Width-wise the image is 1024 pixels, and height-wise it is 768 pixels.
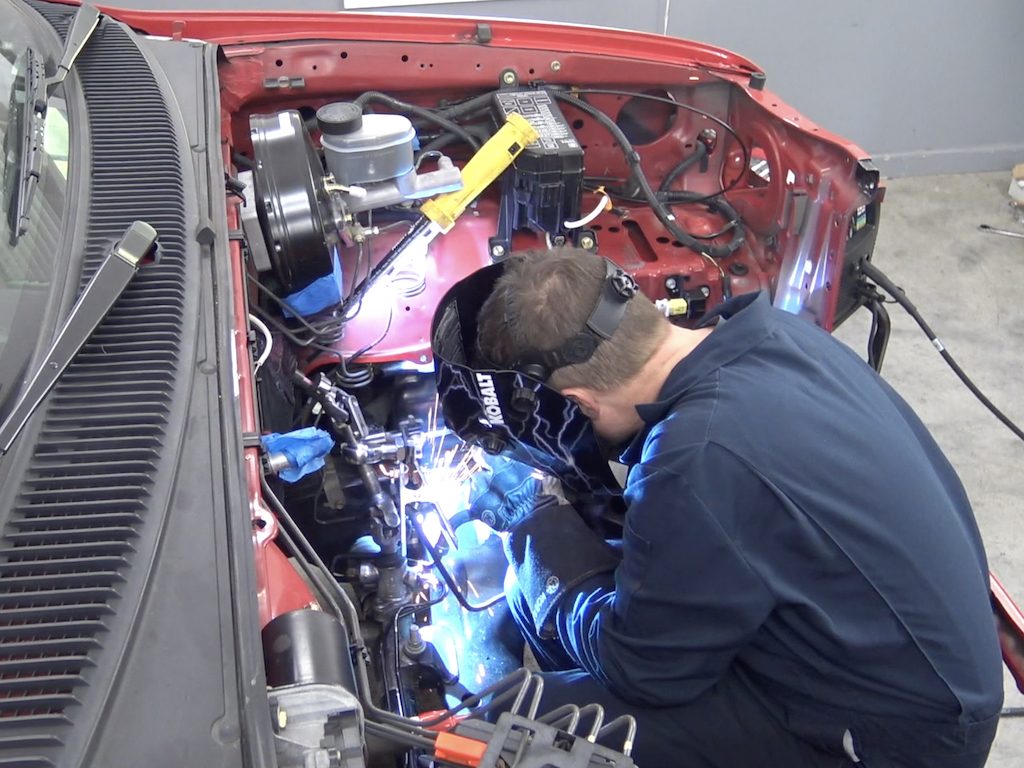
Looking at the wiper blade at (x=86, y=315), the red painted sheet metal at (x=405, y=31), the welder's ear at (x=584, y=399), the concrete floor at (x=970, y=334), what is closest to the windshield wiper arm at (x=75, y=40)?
the red painted sheet metal at (x=405, y=31)

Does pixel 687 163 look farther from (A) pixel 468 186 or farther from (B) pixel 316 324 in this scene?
(B) pixel 316 324

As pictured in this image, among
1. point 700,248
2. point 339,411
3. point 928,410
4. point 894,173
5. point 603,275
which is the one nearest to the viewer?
point 603,275

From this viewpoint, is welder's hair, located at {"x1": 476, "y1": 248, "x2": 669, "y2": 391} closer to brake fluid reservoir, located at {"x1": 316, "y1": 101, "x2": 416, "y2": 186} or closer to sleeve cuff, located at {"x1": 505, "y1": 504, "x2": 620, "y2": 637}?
sleeve cuff, located at {"x1": 505, "y1": 504, "x2": 620, "y2": 637}

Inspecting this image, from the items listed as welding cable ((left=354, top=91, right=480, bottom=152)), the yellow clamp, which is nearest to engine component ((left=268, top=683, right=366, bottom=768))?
the yellow clamp

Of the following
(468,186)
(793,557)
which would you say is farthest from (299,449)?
(468,186)

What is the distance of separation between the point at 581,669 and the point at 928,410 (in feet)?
6.76

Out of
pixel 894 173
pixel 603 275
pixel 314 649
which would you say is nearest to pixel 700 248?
pixel 603 275

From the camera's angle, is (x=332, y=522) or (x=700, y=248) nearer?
(x=332, y=522)

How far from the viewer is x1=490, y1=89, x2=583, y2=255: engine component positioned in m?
2.06

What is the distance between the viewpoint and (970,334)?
3445mm

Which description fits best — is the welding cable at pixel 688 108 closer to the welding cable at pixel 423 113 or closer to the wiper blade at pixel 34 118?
the welding cable at pixel 423 113

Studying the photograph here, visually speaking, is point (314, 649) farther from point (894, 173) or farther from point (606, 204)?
point (894, 173)

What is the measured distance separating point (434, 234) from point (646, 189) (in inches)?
22.9

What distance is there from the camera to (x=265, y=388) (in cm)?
167
